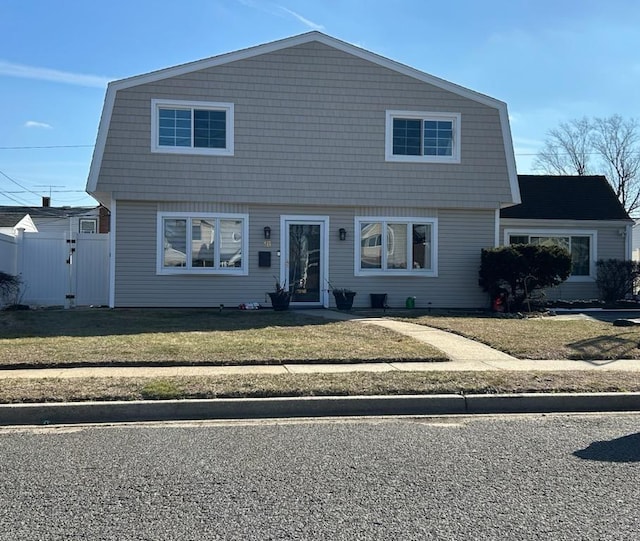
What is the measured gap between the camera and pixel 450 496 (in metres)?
4.48

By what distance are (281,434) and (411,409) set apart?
1718 millimetres

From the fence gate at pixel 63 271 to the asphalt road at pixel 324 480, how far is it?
11599 millimetres

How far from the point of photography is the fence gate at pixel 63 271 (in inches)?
677

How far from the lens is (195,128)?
16.0m

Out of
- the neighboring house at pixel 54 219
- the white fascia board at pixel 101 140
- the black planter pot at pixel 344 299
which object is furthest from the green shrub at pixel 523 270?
the neighboring house at pixel 54 219

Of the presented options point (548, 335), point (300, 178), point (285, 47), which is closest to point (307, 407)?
point (548, 335)

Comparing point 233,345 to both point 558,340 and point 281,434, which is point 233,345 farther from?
point 558,340

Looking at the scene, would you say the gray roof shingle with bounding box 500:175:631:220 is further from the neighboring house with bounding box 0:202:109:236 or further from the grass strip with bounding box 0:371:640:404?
the neighboring house with bounding box 0:202:109:236

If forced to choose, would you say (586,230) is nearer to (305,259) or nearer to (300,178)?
(305,259)

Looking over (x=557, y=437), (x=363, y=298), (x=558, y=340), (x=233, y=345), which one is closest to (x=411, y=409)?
(x=557, y=437)

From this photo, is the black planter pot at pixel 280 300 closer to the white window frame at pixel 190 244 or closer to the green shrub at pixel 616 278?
the white window frame at pixel 190 244

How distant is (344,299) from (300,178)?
3.33m

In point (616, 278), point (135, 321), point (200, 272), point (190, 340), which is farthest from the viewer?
point (616, 278)

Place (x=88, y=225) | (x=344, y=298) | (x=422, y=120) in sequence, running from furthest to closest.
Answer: (x=88, y=225)
(x=422, y=120)
(x=344, y=298)
